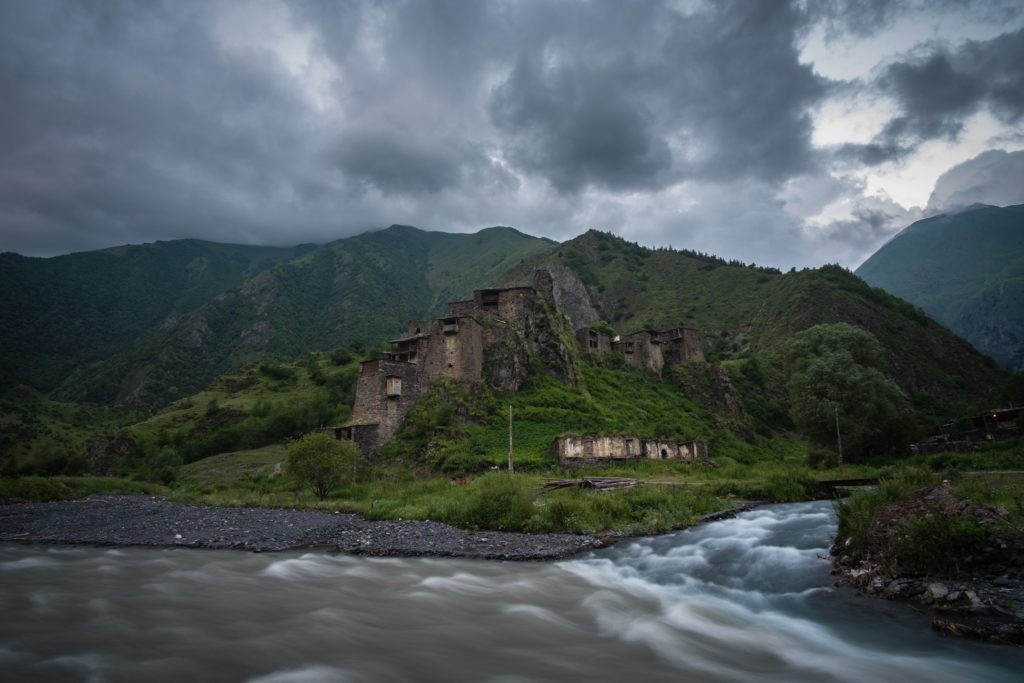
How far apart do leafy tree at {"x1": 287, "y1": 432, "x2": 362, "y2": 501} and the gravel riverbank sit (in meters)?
4.25

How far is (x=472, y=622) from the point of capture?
8.94 metres

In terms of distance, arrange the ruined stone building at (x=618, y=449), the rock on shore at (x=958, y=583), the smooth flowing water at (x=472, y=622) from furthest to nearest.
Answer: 1. the ruined stone building at (x=618, y=449)
2. the rock on shore at (x=958, y=583)
3. the smooth flowing water at (x=472, y=622)

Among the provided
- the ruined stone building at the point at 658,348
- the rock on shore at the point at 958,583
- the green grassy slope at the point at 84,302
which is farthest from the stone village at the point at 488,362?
the green grassy slope at the point at 84,302

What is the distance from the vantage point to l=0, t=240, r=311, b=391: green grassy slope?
109 meters

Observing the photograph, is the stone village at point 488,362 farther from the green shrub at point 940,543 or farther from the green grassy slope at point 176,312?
the green grassy slope at point 176,312

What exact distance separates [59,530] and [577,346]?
50.2 metres

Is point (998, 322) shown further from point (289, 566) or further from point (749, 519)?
point (289, 566)

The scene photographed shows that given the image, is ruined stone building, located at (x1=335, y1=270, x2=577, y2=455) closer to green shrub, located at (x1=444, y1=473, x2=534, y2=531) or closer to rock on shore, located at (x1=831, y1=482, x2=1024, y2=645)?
green shrub, located at (x1=444, y1=473, x2=534, y2=531)

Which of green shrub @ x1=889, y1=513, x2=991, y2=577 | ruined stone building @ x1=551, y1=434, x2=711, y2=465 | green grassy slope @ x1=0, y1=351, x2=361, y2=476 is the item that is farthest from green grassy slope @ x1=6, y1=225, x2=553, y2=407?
green shrub @ x1=889, y1=513, x2=991, y2=577

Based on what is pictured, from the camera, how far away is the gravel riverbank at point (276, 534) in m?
15.3

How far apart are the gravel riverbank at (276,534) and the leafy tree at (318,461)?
167 inches

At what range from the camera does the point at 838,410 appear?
38.2 m

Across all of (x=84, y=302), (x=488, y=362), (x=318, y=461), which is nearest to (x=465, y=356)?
(x=488, y=362)

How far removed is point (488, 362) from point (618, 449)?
1548 centimetres
